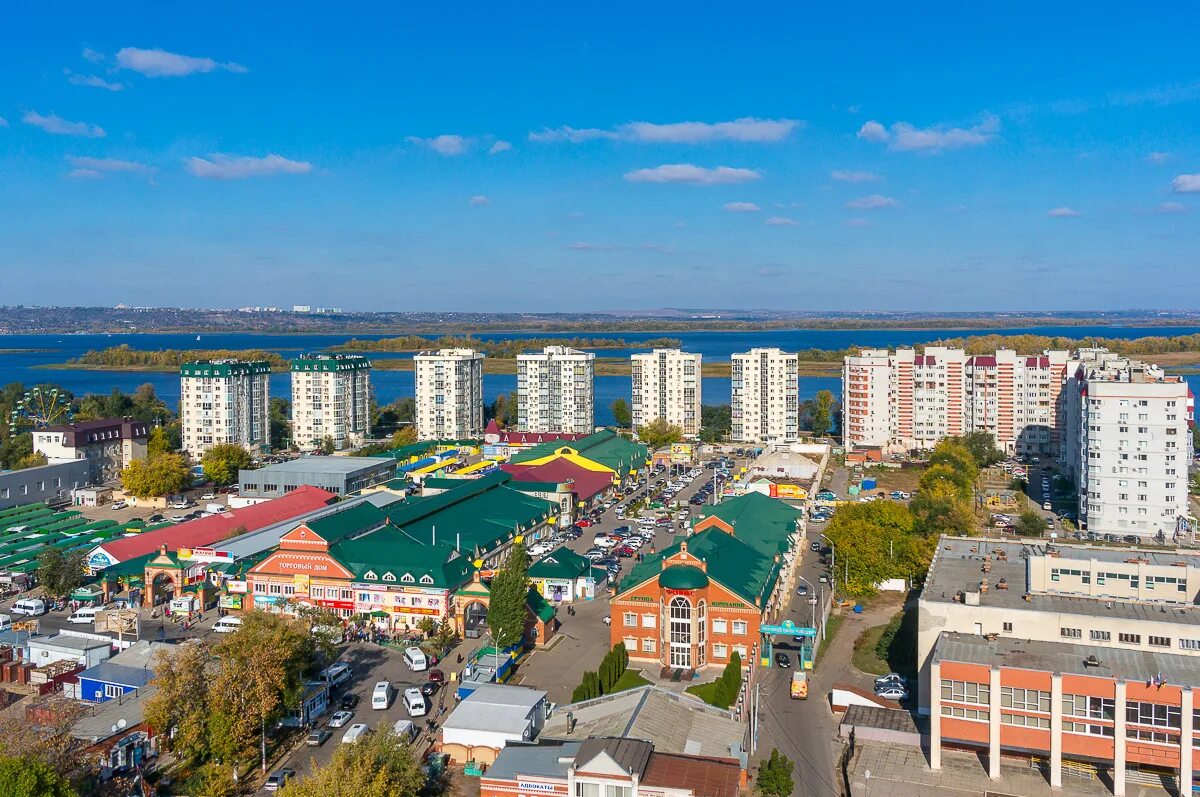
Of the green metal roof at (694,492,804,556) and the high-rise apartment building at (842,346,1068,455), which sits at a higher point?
the high-rise apartment building at (842,346,1068,455)

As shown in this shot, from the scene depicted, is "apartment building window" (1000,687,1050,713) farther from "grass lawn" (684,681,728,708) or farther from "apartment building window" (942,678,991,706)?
"grass lawn" (684,681,728,708)

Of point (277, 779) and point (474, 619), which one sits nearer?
point (277, 779)

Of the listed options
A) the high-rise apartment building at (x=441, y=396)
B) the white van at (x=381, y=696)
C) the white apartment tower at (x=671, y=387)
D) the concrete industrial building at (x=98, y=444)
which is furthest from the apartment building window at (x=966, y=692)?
the high-rise apartment building at (x=441, y=396)

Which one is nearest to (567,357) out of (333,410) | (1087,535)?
(333,410)

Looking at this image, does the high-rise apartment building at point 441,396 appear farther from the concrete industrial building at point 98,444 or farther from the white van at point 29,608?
the white van at point 29,608

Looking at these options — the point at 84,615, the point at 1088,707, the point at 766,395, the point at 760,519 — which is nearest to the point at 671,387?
the point at 766,395

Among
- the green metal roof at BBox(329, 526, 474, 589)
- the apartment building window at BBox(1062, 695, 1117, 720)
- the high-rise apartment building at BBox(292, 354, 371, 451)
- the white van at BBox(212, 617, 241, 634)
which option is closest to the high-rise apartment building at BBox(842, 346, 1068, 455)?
the high-rise apartment building at BBox(292, 354, 371, 451)

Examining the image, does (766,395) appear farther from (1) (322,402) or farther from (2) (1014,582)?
(2) (1014,582)
